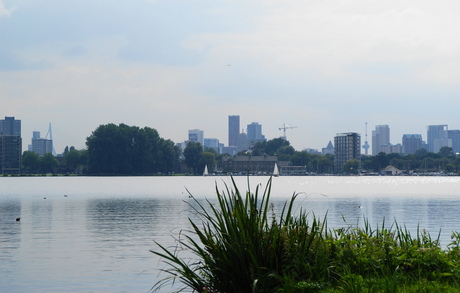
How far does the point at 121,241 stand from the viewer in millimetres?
38969

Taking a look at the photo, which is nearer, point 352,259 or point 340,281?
point 340,281

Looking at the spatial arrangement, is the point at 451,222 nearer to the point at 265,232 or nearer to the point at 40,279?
the point at 40,279

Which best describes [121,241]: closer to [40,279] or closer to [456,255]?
[40,279]

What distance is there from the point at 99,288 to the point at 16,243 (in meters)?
16.0

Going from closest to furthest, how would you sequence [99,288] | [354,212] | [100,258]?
[99,288] → [100,258] → [354,212]

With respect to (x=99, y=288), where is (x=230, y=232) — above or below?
above

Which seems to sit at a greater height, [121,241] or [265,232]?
[265,232]

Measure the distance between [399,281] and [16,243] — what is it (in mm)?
30787

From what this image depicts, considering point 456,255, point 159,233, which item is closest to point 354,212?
point 159,233

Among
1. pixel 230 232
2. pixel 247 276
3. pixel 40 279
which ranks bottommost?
pixel 40 279

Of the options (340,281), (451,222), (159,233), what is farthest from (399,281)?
(451,222)

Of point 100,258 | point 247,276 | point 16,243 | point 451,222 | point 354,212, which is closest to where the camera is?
point 247,276

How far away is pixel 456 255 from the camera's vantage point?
12648 millimetres

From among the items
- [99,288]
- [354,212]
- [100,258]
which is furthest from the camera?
[354,212]
